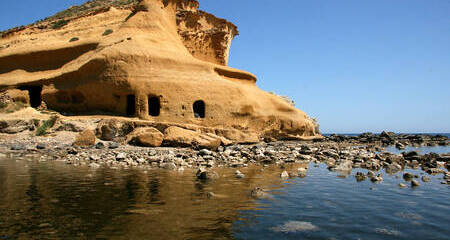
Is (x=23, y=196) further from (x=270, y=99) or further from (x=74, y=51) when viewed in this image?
(x=74, y=51)

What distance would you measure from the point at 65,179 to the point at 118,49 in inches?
622

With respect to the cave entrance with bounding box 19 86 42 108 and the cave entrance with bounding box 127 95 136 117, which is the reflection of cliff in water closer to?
the cave entrance with bounding box 127 95 136 117

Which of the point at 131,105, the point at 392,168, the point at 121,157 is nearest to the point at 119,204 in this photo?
the point at 121,157

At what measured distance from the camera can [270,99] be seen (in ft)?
80.0

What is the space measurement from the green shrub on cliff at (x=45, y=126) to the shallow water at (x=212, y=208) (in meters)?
10.4

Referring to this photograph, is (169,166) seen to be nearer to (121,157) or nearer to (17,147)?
(121,157)

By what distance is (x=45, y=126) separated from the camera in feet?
60.2

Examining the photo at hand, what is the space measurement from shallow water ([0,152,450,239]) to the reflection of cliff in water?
1 centimetres

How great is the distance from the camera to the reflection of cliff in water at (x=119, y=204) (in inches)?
163

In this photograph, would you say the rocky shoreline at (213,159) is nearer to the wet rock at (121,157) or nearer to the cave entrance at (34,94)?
the wet rock at (121,157)

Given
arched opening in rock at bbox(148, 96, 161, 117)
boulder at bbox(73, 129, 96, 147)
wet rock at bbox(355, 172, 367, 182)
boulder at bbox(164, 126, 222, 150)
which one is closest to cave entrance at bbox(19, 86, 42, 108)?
arched opening in rock at bbox(148, 96, 161, 117)

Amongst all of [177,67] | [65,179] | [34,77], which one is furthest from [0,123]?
[65,179]

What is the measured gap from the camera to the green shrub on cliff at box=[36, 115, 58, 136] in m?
17.9

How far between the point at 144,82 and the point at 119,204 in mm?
16031
